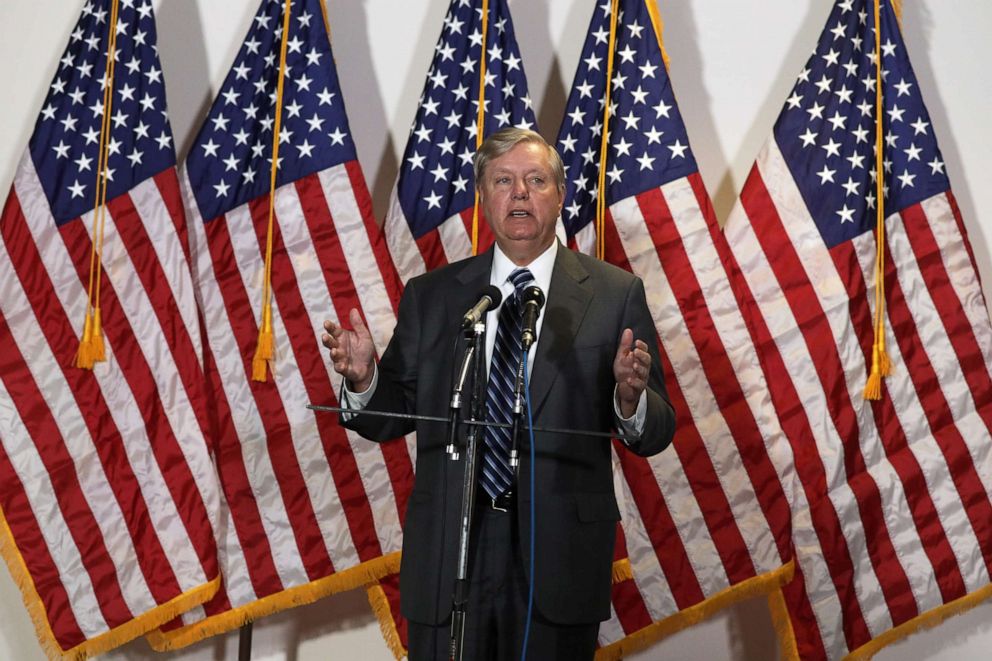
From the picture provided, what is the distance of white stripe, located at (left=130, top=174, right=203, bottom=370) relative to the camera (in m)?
3.14

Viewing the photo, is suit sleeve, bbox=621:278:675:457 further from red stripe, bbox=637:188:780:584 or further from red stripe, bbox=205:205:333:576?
red stripe, bbox=205:205:333:576

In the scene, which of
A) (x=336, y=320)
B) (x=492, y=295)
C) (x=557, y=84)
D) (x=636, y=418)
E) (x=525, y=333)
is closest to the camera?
(x=525, y=333)

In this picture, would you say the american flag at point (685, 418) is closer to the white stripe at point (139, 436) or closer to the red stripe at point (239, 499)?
the red stripe at point (239, 499)

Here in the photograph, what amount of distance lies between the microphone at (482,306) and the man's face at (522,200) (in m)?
0.39

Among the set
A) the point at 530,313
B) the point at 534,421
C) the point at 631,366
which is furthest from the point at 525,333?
the point at 534,421

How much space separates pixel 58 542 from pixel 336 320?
1.01m

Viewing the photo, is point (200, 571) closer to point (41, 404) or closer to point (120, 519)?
point (120, 519)

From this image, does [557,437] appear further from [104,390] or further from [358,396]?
[104,390]

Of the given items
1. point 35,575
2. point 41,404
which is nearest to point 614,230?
Result: point 41,404

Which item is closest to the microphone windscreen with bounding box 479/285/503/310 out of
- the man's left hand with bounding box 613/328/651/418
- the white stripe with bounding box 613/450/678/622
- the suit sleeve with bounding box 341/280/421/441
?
the man's left hand with bounding box 613/328/651/418

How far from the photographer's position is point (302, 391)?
3.17 m

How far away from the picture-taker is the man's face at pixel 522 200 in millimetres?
2174

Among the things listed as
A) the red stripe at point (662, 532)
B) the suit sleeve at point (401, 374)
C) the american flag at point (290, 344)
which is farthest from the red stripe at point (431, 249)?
the suit sleeve at point (401, 374)

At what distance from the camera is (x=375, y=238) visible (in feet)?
10.4
